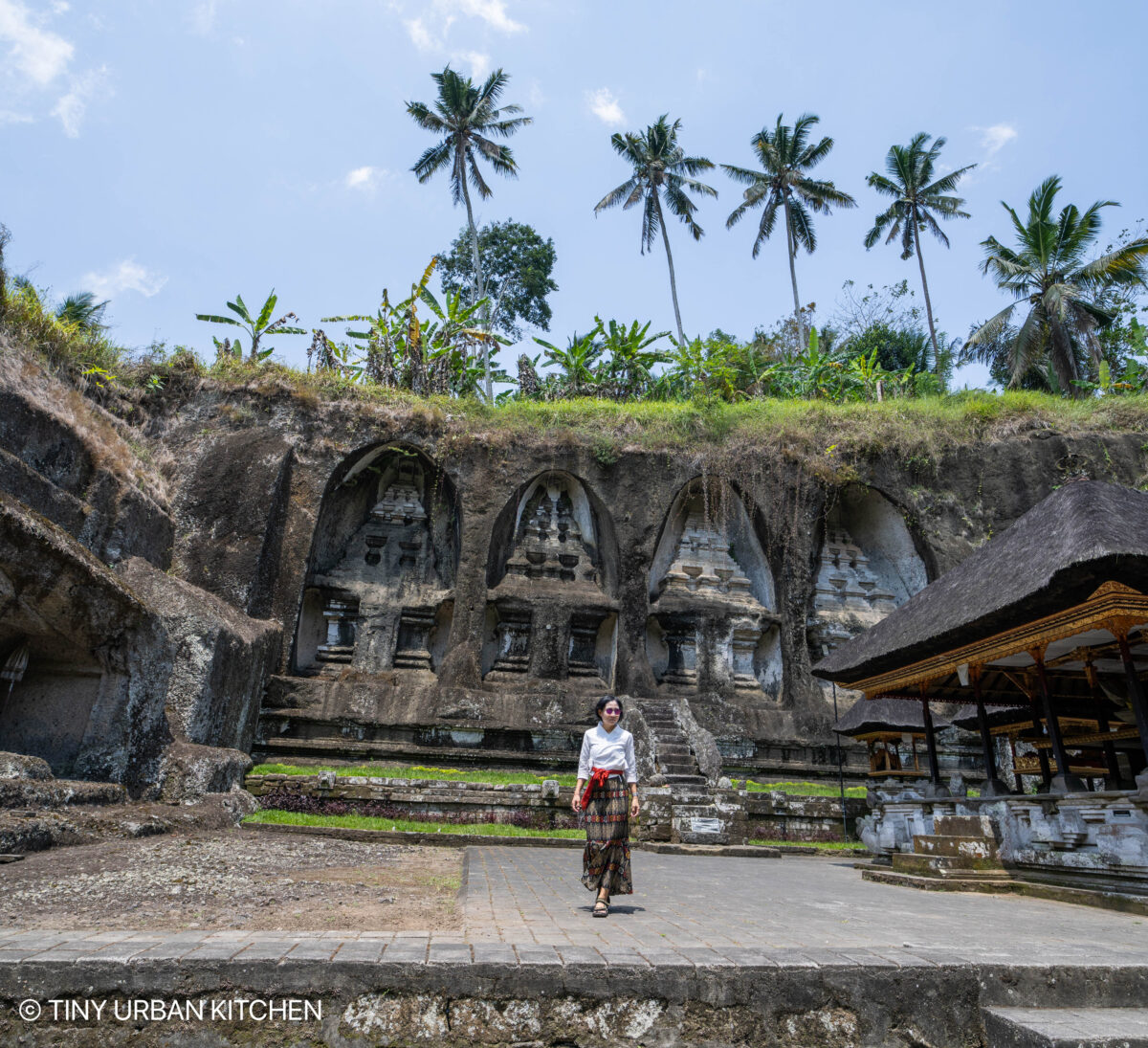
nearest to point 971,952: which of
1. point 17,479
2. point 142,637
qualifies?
point 142,637

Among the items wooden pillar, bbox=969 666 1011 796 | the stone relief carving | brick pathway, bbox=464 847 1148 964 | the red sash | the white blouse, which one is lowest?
brick pathway, bbox=464 847 1148 964

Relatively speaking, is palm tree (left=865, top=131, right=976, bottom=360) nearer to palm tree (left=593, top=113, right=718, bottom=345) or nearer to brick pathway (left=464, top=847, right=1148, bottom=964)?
palm tree (left=593, top=113, right=718, bottom=345)

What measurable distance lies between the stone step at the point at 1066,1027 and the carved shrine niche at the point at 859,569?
1396 cm

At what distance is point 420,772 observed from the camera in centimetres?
1161

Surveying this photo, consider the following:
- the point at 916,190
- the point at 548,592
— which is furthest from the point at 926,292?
the point at 548,592

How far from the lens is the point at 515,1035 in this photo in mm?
Result: 2627

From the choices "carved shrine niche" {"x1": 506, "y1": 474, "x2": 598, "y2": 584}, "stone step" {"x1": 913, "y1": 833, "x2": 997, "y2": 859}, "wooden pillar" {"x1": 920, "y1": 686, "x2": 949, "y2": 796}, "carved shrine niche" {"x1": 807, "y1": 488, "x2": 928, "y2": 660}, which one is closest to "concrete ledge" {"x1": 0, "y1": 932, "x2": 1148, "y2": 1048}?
"stone step" {"x1": 913, "y1": 833, "x2": 997, "y2": 859}

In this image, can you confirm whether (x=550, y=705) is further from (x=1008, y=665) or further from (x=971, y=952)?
(x=971, y=952)

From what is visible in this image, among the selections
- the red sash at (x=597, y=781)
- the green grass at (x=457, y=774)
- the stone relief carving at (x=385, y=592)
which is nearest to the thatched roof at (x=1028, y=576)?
the red sash at (x=597, y=781)

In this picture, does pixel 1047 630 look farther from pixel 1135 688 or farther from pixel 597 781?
pixel 597 781

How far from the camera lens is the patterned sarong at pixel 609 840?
14.6 feet

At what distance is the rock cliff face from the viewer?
13766mm

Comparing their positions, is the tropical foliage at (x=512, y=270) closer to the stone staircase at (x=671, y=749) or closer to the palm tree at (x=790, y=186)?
the palm tree at (x=790, y=186)

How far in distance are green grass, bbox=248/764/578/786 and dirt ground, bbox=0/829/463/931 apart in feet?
12.1
